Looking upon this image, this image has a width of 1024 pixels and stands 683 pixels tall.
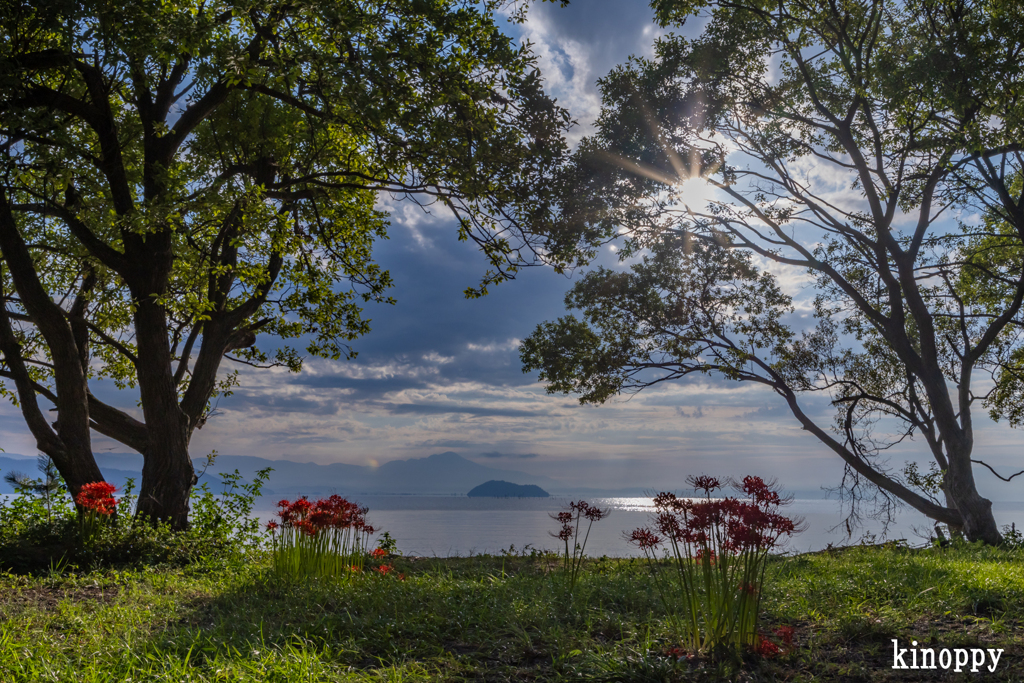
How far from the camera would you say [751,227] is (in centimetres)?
1274

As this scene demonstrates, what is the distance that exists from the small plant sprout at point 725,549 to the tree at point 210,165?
462cm

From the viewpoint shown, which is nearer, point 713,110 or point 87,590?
point 87,590

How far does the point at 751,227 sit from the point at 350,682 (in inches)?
468

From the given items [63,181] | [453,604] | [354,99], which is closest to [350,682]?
[453,604]

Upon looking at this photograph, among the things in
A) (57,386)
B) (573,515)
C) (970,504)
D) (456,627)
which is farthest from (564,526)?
(970,504)

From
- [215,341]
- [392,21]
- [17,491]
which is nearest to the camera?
[392,21]

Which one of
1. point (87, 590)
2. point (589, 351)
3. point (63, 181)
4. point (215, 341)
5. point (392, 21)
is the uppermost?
point (392, 21)

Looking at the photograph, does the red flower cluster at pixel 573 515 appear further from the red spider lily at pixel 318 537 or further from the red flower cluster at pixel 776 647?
the red spider lily at pixel 318 537

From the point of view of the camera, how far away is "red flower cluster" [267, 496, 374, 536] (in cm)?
631

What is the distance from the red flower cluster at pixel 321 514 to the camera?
6.31 m

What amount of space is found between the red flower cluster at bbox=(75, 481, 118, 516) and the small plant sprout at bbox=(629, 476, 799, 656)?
7.36m

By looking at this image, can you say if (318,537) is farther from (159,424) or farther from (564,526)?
(159,424)

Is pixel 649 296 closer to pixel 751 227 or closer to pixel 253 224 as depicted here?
pixel 751 227

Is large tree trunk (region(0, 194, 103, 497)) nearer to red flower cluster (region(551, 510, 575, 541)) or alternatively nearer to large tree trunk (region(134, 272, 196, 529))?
large tree trunk (region(134, 272, 196, 529))
